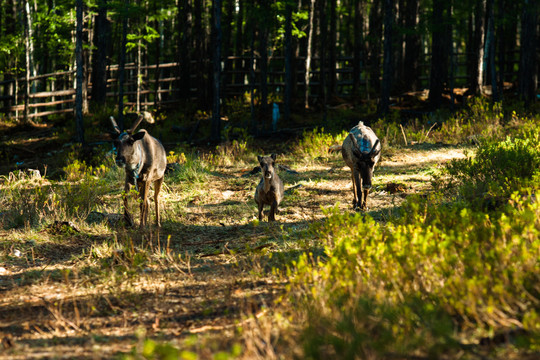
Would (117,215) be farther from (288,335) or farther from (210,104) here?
(210,104)

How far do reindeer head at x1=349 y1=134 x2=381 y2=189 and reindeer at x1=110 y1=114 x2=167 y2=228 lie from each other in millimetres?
3407

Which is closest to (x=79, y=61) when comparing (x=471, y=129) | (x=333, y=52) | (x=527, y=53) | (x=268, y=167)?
(x=268, y=167)

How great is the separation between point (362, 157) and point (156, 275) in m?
4.24

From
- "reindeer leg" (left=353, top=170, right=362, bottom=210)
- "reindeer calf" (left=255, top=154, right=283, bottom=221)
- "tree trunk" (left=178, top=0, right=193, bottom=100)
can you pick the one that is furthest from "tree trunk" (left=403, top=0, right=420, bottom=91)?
"reindeer calf" (left=255, top=154, right=283, bottom=221)

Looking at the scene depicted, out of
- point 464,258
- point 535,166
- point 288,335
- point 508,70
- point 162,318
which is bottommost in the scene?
point 162,318

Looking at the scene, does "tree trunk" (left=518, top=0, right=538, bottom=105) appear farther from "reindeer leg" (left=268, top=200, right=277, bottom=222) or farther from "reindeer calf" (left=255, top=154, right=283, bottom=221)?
"reindeer leg" (left=268, top=200, right=277, bottom=222)

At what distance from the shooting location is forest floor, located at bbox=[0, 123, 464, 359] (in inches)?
175

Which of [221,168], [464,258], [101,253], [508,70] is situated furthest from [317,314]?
[508,70]

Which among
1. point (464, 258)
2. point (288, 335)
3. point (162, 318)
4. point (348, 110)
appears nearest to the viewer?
point (288, 335)

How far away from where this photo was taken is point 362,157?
8.81 metres

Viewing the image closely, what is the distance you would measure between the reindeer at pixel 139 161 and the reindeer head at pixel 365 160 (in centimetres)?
341

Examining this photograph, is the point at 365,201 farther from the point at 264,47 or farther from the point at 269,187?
the point at 264,47

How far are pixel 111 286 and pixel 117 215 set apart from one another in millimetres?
3754

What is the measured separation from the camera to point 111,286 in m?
5.59
